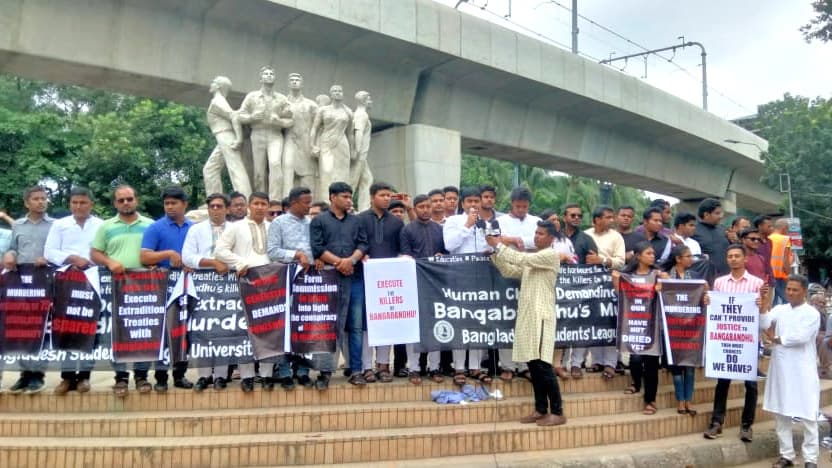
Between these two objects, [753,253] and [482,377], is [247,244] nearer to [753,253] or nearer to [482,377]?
[482,377]

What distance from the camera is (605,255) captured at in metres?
6.98

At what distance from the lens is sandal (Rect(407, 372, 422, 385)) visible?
6.01 meters

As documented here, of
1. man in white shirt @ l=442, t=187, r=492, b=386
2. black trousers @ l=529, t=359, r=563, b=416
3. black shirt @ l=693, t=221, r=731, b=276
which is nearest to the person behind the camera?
black trousers @ l=529, t=359, r=563, b=416

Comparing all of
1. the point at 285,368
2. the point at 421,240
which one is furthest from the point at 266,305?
the point at 421,240

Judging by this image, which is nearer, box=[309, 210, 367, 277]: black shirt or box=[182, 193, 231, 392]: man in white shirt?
box=[182, 193, 231, 392]: man in white shirt

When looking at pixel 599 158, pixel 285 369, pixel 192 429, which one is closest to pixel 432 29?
pixel 599 158

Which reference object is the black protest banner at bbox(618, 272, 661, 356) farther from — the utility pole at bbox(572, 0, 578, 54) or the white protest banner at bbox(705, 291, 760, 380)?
the utility pole at bbox(572, 0, 578, 54)

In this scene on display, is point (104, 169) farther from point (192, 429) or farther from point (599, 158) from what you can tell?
point (192, 429)

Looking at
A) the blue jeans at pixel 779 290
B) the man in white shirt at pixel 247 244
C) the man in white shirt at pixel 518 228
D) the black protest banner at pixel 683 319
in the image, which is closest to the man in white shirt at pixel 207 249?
the man in white shirt at pixel 247 244

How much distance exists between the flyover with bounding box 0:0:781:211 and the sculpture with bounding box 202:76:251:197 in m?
2.20

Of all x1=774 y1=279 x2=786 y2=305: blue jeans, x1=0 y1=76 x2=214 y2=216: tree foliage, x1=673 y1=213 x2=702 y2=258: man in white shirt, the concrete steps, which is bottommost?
the concrete steps

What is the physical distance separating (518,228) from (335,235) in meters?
1.77

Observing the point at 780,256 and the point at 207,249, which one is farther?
the point at 780,256

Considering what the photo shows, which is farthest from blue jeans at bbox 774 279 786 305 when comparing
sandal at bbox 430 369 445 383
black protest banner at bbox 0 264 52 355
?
black protest banner at bbox 0 264 52 355
